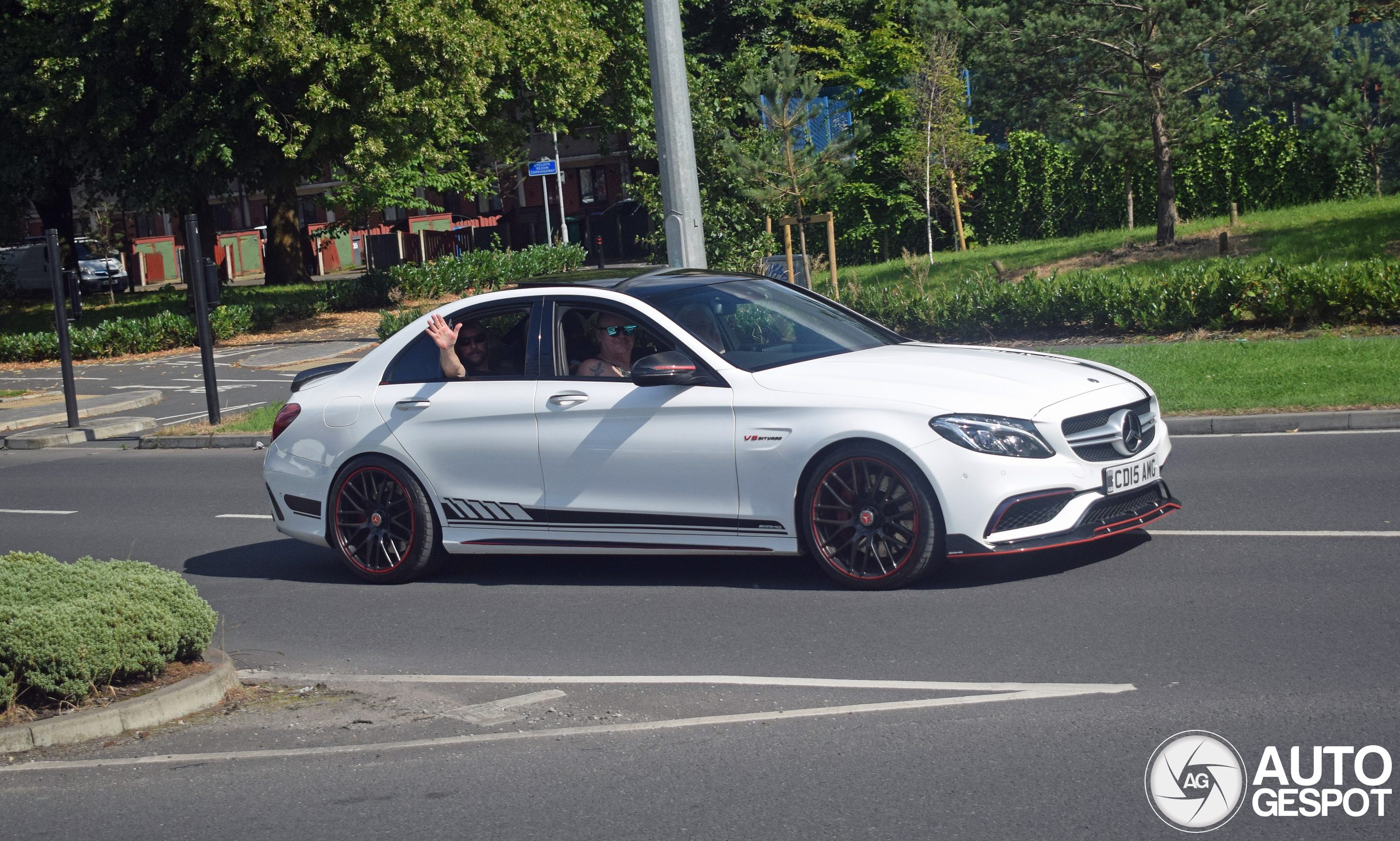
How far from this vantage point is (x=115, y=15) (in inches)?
1217

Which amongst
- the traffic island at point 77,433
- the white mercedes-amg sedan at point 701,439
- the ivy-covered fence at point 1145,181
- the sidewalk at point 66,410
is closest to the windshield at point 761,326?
the white mercedes-amg sedan at point 701,439

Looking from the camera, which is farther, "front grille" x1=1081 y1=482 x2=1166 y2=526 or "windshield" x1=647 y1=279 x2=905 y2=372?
"windshield" x1=647 y1=279 x2=905 y2=372

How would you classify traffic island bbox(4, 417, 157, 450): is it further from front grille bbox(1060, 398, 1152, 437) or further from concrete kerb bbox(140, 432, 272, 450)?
front grille bbox(1060, 398, 1152, 437)

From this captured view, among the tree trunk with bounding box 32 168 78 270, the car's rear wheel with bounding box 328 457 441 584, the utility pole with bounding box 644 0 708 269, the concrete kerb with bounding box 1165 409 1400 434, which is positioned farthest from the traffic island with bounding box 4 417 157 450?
the tree trunk with bounding box 32 168 78 270

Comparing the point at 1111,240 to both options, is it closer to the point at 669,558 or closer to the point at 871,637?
the point at 669,558

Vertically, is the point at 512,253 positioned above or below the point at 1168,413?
above

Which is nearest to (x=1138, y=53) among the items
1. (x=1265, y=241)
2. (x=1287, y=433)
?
(x=1265, y=241)

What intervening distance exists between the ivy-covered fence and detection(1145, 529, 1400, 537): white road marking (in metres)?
19.1

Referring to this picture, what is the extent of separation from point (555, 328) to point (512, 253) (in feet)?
104

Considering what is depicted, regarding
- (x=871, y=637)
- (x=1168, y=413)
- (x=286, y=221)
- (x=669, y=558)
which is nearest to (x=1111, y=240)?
(x=1168, y=413)

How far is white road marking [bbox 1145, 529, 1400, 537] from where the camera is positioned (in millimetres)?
7879

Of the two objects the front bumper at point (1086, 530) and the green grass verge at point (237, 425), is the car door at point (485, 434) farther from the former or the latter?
the green grass verge at point (237, 425)

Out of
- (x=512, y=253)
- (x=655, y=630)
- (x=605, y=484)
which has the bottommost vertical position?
(x=655, y=630)

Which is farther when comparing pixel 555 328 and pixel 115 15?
pixel 115 15
